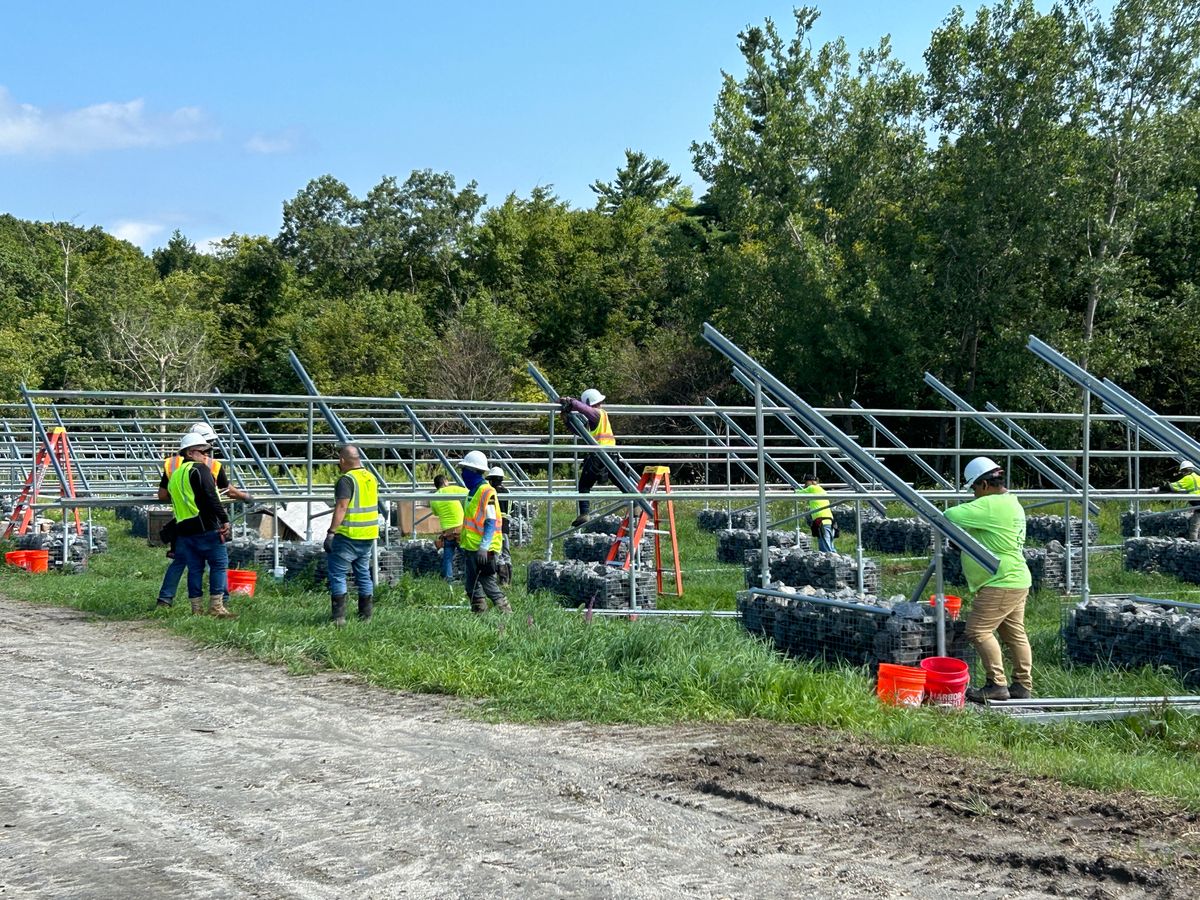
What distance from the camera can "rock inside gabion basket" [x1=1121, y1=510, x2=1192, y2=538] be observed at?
18.3 metres

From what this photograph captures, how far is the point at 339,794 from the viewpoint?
541 cm

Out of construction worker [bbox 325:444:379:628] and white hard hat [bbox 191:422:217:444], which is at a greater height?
white hard hat [bbox 191:422:217:444]

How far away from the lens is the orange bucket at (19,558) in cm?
1497

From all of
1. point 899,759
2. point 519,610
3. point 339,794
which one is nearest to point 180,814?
point 339,794

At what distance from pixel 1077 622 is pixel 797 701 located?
3089 millimetres

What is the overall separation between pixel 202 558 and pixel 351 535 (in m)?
1.86

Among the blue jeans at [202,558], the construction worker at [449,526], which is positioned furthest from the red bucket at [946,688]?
the construction worker at [449,526]

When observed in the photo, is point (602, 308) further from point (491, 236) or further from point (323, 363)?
point (323, 363)

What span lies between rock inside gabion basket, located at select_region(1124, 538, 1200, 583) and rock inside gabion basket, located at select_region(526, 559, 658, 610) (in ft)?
21.6

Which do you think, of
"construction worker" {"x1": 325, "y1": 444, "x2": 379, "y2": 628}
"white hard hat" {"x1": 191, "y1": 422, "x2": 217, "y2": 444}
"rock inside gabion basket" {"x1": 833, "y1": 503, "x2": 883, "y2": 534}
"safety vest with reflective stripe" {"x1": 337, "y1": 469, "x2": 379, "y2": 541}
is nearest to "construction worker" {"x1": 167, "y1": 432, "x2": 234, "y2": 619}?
"white hard hat" {"x1": 191, "y1": 422, "x2": 217, "y2": 444}

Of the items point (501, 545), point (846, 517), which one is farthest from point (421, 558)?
point (846, 517)

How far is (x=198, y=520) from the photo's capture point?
10523mm

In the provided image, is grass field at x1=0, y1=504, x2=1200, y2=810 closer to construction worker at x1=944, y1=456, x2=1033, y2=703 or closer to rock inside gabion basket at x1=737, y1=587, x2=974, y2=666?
rock inside gabion basket at x1=737, y1=587, x2=974, y2=666

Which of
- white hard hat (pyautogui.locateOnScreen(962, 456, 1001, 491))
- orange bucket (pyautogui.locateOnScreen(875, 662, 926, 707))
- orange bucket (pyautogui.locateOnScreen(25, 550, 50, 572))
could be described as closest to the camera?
orange bucket (pyautogui.locateOnScreen(875, 662, 926, 707))
